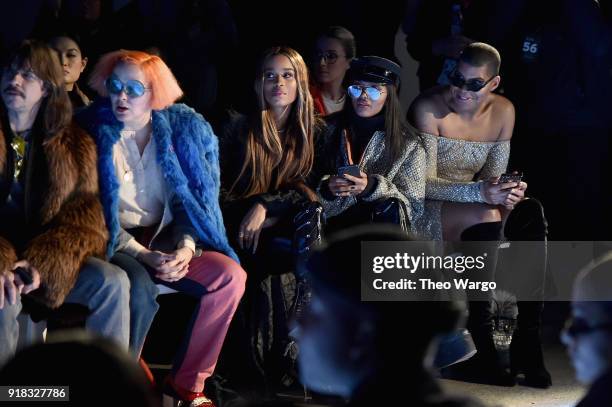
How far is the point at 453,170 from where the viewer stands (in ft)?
15.8

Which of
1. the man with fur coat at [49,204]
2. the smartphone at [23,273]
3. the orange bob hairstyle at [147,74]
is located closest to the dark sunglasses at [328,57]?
the orange bob hairstyle at [147,74]

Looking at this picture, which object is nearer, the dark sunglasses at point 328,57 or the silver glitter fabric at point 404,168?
the silver glitter fabric at point 404,168

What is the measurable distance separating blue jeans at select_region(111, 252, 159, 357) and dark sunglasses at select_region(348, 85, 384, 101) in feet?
4.40

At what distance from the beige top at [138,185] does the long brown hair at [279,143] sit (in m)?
0.45

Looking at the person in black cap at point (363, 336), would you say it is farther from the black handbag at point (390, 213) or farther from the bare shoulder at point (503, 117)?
the bare shoulder at point (503, 117)

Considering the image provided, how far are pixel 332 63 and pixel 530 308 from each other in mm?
1670

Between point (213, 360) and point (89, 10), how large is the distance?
92.1 inches

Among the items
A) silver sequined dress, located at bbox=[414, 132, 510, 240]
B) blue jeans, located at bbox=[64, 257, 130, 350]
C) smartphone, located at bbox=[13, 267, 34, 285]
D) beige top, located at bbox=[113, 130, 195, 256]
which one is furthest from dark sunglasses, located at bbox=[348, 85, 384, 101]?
smartphone, located at bbox=[13, 267, 34, 285]

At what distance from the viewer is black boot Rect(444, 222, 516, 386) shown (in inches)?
175

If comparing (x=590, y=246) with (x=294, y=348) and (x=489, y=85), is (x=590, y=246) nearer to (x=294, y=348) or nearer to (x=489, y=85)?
(x=489, y=85)

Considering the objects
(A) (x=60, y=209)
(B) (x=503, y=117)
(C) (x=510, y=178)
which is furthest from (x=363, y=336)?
(B) (x=503, y=117)

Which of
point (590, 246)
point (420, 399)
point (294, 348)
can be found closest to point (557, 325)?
point (590, 246)

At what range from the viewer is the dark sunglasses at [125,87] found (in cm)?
409

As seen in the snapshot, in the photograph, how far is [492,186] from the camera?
15.1ft
